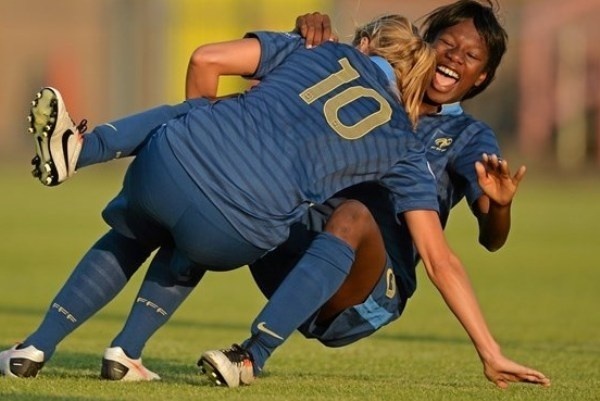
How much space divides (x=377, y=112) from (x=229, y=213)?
66 cm

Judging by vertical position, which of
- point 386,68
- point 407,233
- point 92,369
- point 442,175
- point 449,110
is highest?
point 386,68

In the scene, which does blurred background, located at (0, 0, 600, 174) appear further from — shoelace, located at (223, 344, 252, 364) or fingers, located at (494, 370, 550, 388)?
shoelace, located at (223, 344, 252, 364)

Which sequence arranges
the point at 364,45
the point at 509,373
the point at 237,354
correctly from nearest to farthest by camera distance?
1. the point at 237,354
2. the point at 509,373
3. the point at 364,45

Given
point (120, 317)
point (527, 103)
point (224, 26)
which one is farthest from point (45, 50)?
point (120, 317)

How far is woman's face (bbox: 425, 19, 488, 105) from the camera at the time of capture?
6.12 m

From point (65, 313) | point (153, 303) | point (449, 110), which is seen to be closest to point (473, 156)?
point (449, 110)

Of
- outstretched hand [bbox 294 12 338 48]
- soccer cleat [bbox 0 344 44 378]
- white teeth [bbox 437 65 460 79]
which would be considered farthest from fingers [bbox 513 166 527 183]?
soccer cleat [bbox 0 344 44 378]

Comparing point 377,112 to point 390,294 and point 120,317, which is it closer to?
point 390,294

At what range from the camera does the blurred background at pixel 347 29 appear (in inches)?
1218

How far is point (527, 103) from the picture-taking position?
108 ft

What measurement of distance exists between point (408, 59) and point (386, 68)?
0.32 ft

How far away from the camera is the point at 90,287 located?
5.67 metres

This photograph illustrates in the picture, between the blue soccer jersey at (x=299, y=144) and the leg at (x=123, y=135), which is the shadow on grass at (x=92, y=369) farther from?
the leg at (x=123, y=135)

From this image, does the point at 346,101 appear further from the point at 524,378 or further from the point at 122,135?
the point at 524,378
